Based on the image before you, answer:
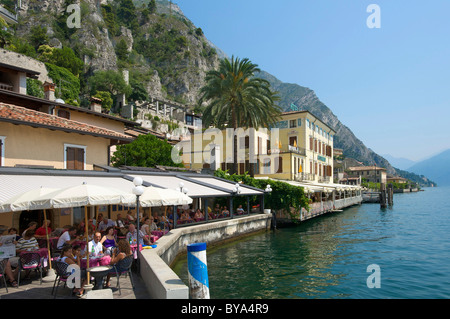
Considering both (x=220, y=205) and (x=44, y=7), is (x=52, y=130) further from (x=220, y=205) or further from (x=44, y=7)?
(x=44, y=7)

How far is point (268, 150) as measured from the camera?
41.8 m

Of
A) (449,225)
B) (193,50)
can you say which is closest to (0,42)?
(449,225)

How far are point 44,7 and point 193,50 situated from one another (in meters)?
60.6

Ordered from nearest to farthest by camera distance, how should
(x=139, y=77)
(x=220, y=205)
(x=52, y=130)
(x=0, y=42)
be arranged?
(x=52, y=130) → (x=220, y=205) → (x=0, y=42) → (x=139, y=77)

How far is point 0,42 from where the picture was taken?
52156mm

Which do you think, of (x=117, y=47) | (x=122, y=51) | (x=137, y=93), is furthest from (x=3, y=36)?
(x=117, y=47)

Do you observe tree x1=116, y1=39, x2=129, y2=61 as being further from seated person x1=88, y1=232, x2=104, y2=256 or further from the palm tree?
seated person x1=88, y1=232, x2=104, y2=256

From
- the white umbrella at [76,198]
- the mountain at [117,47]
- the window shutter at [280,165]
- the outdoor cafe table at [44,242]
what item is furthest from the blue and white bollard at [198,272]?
the mountain at [117,47]

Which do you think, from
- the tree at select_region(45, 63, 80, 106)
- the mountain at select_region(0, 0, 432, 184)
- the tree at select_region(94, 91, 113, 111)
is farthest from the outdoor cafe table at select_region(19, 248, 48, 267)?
the tree at select_region(94, 91, 113, 111)

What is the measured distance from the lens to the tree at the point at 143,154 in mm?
28938

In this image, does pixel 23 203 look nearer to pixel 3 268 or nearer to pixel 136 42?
pixel 3 268

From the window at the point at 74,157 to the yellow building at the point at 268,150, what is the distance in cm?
1849

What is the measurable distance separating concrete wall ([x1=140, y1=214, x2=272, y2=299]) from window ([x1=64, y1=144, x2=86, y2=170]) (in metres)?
6.59

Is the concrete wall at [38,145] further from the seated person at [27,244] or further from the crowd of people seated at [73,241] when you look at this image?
the seated person at [27,244]
